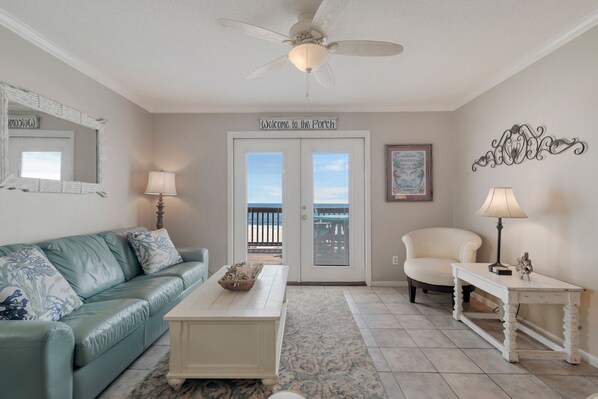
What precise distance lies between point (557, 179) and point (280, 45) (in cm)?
247

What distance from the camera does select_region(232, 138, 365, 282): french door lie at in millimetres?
3877

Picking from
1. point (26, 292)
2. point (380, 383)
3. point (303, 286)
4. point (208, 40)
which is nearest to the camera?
point (26, 292)

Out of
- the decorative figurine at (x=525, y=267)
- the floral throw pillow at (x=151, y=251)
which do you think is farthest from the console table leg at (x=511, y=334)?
the floral throw pillow at (x=151, y=251)

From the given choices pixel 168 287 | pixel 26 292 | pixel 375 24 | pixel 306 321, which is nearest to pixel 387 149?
pixel 375 24

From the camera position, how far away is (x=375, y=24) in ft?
6.64

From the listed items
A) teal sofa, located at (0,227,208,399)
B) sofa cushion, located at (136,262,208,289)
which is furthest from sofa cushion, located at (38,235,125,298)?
sofa cushion, located at (136,262,208,289)

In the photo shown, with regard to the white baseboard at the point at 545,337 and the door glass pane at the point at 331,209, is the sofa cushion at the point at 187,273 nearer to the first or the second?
the door glass pane at the point at 331,209

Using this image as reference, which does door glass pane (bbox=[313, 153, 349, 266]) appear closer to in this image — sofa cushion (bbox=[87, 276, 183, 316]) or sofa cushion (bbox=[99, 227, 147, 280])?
sofa cushion (bbox=[87, 276, 183, 316])

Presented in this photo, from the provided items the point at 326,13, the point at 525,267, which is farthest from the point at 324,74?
the point at 525,267

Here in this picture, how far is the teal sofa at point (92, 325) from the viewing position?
1238 mm

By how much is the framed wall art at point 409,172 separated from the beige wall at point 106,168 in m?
3.26

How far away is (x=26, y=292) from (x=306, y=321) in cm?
205

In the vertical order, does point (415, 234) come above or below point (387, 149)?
below

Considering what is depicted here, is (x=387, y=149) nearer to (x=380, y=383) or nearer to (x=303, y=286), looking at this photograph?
(x=303, y=286)
